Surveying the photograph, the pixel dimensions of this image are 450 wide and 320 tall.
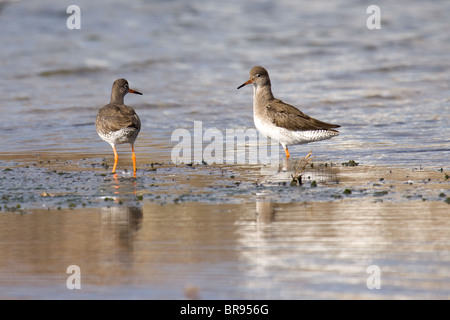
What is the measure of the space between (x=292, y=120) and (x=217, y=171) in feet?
5.58

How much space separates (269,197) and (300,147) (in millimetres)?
4772

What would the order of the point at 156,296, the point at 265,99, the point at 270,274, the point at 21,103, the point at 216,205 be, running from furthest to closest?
the point at 21,103 < the point at 265,99 < the point at 216,205 < the point at 270,274 < the point at 156,296

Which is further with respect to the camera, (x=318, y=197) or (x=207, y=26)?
(x=207, y=26)

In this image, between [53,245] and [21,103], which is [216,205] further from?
[21,103]

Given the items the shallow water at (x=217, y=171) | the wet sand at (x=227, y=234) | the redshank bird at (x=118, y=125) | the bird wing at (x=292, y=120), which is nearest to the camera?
the wet sand at (x=227, y=234)

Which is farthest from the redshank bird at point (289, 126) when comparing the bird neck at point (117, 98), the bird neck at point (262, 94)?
the bird neck at point (117, 98)

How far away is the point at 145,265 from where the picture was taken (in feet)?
20.5

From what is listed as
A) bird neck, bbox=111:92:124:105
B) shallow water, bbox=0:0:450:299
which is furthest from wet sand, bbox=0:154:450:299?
bird neck, bbox=111:92:124:105

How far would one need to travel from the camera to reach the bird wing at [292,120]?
37.9 feet

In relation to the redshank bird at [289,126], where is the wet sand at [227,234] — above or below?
below

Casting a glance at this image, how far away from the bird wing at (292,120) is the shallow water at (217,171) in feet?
2.18

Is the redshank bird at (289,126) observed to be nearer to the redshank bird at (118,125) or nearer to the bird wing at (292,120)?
the bird wing at (292,120)

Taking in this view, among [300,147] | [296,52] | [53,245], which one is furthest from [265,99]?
[296,52]

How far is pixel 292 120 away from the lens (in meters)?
11.6
